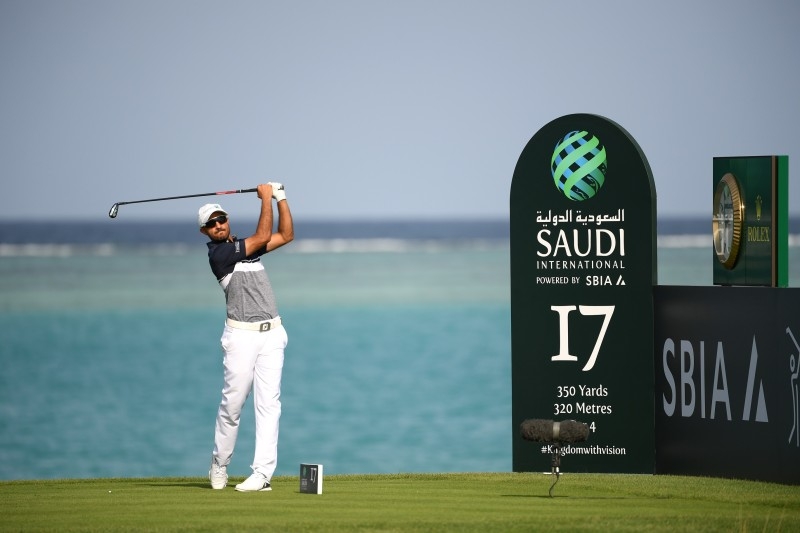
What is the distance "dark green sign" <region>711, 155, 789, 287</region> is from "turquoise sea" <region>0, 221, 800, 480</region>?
14.3 meters

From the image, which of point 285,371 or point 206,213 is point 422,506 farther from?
point 285,371

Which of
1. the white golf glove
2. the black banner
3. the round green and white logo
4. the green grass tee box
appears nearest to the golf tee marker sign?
the round green and white logo

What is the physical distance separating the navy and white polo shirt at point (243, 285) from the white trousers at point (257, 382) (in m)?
0.11

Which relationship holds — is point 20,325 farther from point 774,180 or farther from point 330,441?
point 774,180

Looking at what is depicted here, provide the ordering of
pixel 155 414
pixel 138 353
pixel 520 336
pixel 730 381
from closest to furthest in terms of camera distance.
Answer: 1. pixel 730 381
2. pixel 520 336
3. pixel 155 414
4. pixel 138 353

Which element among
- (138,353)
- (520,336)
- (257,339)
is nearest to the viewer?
(257,339)

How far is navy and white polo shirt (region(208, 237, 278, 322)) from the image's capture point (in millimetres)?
10594

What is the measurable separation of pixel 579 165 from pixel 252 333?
290 centimetres

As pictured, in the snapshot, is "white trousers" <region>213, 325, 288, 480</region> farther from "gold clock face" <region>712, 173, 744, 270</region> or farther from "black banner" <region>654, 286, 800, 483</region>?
"gold clock face" <region>712, 173, 744, 270</region>

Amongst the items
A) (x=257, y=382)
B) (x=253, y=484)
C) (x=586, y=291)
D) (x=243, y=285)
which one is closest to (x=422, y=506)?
(x=253, y=484)

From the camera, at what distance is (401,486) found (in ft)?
36.7

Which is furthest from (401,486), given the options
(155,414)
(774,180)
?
(155,414)

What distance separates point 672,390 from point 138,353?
36106 millimetres

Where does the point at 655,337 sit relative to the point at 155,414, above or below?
above
